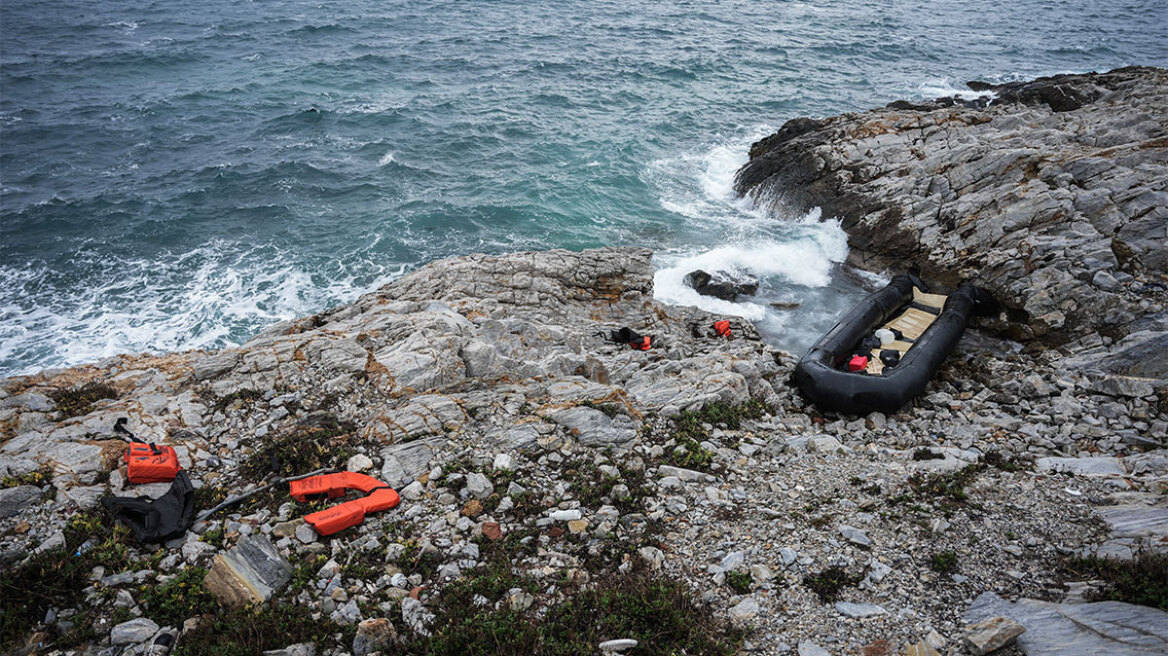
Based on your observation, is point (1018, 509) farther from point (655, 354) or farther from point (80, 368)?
point (80, 368)

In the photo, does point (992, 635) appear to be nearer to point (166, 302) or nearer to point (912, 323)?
point (912, 323)

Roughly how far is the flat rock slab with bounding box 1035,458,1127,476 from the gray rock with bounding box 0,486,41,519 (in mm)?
15642

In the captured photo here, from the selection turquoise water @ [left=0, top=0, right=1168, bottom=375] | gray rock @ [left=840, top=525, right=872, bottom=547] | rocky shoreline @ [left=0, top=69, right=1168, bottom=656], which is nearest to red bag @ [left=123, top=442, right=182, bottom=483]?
rocky shoreline @ [left=0, top=69, right=1168, bottom=656]

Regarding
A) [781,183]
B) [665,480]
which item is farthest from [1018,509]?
[781,183]

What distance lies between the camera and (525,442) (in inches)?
382

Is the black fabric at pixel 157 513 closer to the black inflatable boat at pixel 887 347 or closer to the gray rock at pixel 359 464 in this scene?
the gray rock at pixel 359 464

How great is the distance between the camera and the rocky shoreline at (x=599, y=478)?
643 centimetres

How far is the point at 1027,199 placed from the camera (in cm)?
1736

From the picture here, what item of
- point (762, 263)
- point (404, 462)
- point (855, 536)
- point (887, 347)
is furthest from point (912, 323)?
point (404, 462)

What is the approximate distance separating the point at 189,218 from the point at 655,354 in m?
22.7

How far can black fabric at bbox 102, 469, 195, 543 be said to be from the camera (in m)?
7.57

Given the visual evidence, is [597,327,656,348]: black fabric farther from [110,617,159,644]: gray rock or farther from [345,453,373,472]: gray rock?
[110,617,159,644]: gray rock

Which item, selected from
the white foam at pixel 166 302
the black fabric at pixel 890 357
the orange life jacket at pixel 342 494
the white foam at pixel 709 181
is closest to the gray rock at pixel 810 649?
the orange life jacket at pixel 342 494

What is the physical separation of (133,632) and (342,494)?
Result: 274cm
